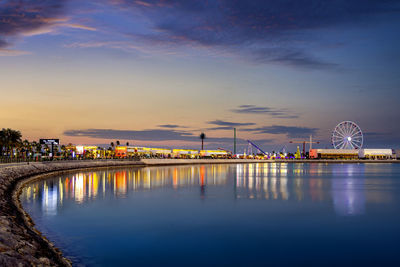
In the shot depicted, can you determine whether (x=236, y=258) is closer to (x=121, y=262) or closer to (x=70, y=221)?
(x=121, y=262)

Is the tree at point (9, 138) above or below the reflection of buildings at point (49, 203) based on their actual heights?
above

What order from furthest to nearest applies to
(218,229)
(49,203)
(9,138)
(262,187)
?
(9,138), (262,187), (49,203), (218,229)

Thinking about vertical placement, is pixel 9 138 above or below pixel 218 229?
above

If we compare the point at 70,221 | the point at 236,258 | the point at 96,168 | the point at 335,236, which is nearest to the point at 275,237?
the point at 335,236

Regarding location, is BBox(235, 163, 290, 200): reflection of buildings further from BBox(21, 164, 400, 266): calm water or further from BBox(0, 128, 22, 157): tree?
BBox(0, 128, 22, 157): tree

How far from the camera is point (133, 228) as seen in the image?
26125 mm

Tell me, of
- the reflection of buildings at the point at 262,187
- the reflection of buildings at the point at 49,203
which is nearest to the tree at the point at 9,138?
the reflection of buildings at the point at 262,187

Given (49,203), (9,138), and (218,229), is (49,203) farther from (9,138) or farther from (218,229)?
(9,138)

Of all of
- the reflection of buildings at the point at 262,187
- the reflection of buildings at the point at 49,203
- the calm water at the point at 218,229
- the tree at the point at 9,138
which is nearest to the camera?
the calm water at the point at 218,229

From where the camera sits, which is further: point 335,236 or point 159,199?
point 159,199

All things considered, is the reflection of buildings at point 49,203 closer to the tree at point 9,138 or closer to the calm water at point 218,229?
the calm water at point 218,229

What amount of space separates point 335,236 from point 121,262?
13.2 meters

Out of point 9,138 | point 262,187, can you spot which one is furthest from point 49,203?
point 9,138

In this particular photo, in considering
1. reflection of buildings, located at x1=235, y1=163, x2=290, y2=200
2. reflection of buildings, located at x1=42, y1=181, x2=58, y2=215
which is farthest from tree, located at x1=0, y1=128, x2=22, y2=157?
reflection of buildings, located at x1=42, y1=181, x2=58, y2=215
